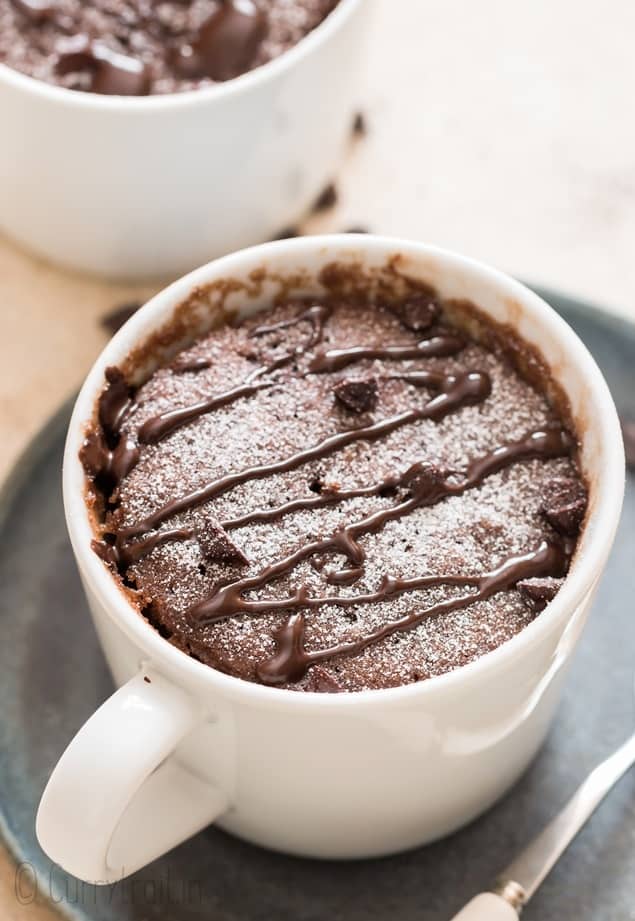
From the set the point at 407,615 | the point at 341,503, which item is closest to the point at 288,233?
the point at 341,503

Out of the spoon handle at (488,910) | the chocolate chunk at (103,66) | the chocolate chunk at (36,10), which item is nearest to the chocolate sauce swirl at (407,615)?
the spoon handle at (488,910)

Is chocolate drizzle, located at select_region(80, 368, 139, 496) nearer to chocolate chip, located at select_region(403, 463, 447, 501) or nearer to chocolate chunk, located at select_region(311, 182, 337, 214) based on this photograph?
chocolate chip, located at select_region(403, 463, 447, 501)

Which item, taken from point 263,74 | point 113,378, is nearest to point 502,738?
point 113,378

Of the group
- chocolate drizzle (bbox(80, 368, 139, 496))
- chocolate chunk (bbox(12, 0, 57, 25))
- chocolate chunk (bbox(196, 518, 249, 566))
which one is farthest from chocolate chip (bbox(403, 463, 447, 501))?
chocolate chunk (bbox(12, 0, 57, 25))

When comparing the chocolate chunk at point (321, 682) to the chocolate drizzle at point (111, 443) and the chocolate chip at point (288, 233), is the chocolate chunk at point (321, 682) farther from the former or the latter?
the chocolate chip at point (288, 233)

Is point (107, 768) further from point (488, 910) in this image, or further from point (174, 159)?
point (174, 159)

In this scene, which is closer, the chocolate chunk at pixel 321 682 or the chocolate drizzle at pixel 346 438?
the chocolate chunk at pixel 321 682
